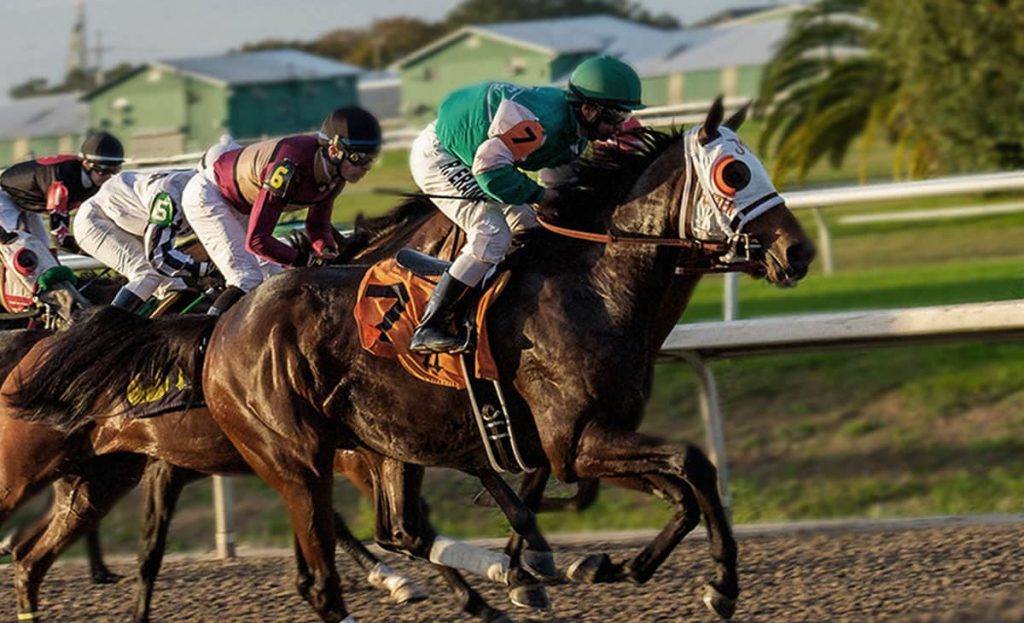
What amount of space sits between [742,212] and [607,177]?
574 millimetres

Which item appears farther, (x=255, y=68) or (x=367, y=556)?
(x=255, y=68)

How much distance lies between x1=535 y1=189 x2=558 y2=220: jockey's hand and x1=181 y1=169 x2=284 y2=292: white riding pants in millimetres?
1442

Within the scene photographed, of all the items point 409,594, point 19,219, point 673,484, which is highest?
point 19,219

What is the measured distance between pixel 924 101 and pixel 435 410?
47.2 feet

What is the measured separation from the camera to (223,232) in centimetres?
704

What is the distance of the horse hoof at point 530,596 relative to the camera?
615 cm

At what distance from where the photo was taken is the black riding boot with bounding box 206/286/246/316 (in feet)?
21.8

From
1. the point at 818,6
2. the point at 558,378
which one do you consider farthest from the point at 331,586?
the point at 818,6

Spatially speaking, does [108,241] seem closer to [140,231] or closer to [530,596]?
[140,231]

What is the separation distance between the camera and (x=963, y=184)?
304 inches

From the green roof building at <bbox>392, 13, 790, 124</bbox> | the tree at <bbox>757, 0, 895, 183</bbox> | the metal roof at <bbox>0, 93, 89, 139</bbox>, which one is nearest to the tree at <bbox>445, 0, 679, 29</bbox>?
the green roof building at <bbox>392, 13, 790, 124</bbox>

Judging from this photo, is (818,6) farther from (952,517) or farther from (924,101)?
(952,517)

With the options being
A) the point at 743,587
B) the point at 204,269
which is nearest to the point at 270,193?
the point at 204,269

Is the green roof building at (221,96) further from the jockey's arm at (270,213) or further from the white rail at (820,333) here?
the jockey's arm at (270,213)
